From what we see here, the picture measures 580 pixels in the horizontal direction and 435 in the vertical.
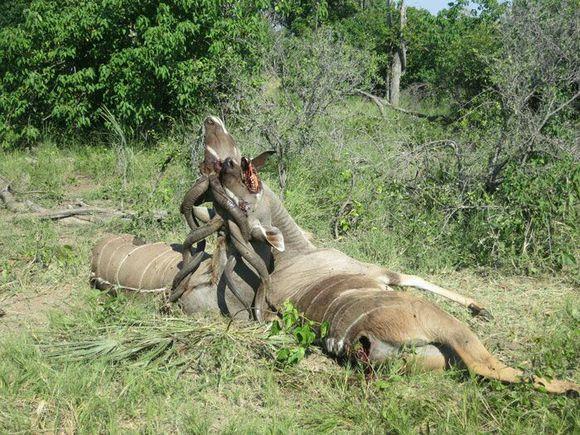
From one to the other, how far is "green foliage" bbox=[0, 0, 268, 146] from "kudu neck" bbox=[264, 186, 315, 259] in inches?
175

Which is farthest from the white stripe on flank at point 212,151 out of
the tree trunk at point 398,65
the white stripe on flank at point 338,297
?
the tree trunk at point 398,65

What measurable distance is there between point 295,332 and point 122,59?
22.2ft

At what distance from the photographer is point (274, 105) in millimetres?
8906

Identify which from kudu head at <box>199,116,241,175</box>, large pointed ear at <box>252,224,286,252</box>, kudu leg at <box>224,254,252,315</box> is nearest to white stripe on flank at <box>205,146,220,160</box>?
kudu head at <box>199,116,241,175</box>

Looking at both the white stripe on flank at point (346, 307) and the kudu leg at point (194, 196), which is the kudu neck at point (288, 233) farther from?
the white stripe on flank at point (346, 307)

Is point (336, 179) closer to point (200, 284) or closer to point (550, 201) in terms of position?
point (550, 201)

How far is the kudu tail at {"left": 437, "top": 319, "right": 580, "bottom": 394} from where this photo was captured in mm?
3938

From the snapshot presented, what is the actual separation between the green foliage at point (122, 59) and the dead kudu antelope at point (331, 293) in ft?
14.1

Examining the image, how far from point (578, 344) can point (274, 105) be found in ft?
17.2

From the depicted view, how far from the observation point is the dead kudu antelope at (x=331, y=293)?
4188 millimetres

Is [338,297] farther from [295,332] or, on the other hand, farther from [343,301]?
[295,332]

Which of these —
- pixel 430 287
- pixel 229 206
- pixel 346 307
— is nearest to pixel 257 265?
pixel 229 206

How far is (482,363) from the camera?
4.16m

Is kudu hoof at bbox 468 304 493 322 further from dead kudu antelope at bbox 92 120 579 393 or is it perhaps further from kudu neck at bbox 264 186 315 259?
kudu neck at bbox 264 186 315 259
